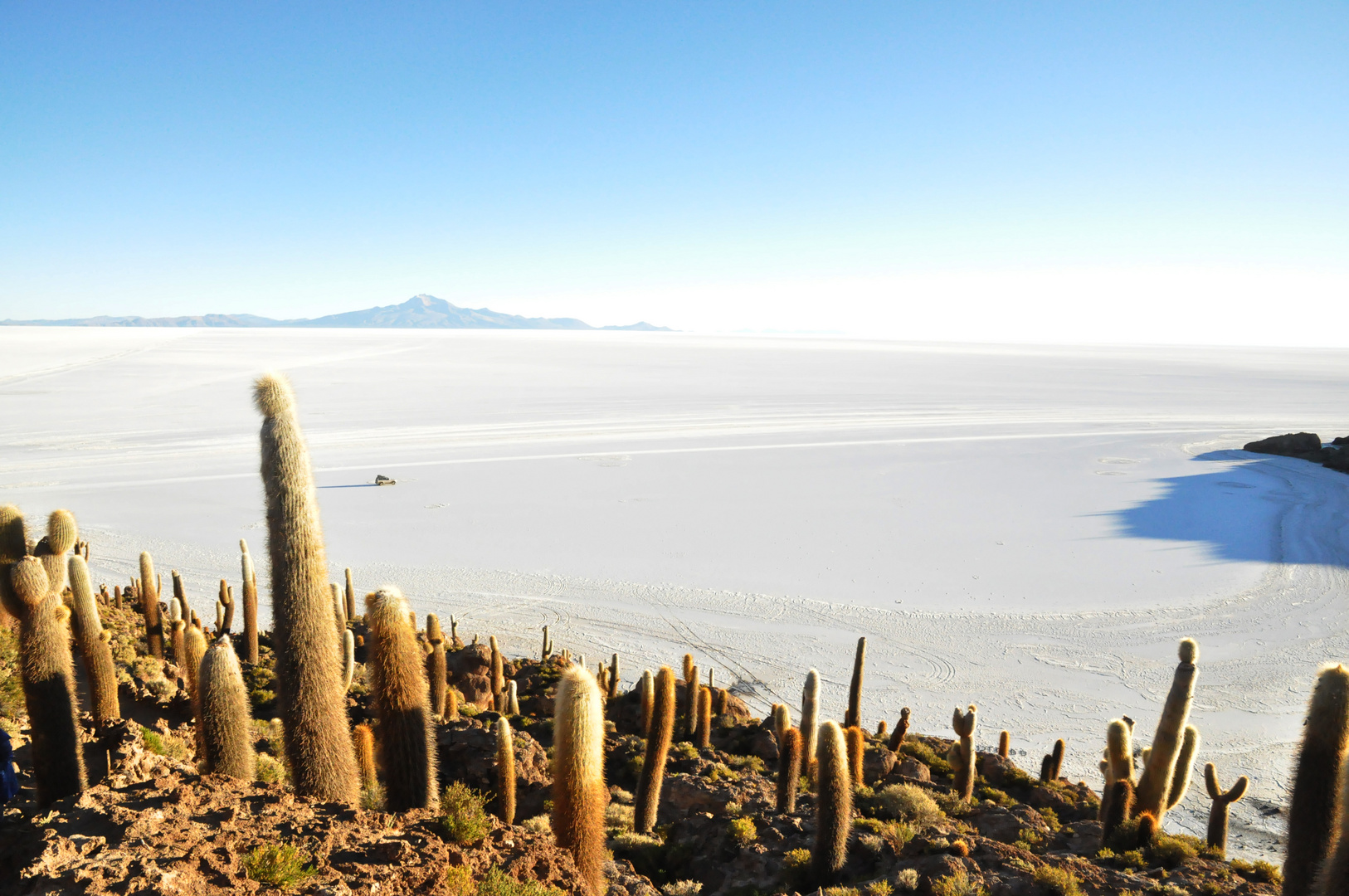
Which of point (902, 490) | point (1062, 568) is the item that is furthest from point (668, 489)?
point (1062, 568)

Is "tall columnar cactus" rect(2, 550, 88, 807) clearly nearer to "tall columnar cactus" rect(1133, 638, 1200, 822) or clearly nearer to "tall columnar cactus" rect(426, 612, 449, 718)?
"tall columnar cactus" rect(426, 612, 449, 718)

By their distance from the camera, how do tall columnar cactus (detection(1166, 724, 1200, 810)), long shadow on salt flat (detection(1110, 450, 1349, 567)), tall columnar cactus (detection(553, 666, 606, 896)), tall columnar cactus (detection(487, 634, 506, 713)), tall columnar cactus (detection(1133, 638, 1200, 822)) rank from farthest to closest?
long shadow on salt flat (detection(1110, 450, 1349, 567)) < tall columnar cactus (detection(487, 634, 506, 713)) < tall columnar cactus (detection(1166, 724, 1200, 810)) < tall columnar cactus (detection(1133, 638, 1200, 822)) < tall columnar cactus (detection(553, 666, 606, 896))

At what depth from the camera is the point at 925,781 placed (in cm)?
1033

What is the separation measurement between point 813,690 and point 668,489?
18.6m

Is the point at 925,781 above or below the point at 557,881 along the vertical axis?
below

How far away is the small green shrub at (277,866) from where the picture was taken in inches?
163

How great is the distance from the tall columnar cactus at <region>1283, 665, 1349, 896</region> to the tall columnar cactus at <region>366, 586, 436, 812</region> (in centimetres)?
726

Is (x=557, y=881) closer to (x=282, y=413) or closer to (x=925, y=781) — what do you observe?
(x=282, y=413)

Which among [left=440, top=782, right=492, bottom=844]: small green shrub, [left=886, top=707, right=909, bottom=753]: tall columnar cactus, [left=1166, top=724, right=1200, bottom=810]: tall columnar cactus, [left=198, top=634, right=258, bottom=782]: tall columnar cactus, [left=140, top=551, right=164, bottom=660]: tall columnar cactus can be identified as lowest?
[left=886, top=707, right=909, bottom=753]: tall columnar cactus

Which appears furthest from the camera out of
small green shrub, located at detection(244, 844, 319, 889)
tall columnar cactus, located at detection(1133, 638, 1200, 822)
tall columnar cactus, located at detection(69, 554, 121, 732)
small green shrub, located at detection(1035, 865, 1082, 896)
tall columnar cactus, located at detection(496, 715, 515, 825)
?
tall columnar cactus, located at detection(1133, 638, 1200, 822)

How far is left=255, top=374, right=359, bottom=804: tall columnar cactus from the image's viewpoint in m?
6.07

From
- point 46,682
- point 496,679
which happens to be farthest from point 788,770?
point 46,682

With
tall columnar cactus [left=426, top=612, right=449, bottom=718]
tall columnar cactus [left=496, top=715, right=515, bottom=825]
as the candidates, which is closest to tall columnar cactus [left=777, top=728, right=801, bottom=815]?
tall columnar cactus [left=496, top=715, right=515, bottom=825]

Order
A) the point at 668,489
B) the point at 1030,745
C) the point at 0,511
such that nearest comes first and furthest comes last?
1. the point at 0,511
2. the point at 1030,745
3. the point at 668,489
